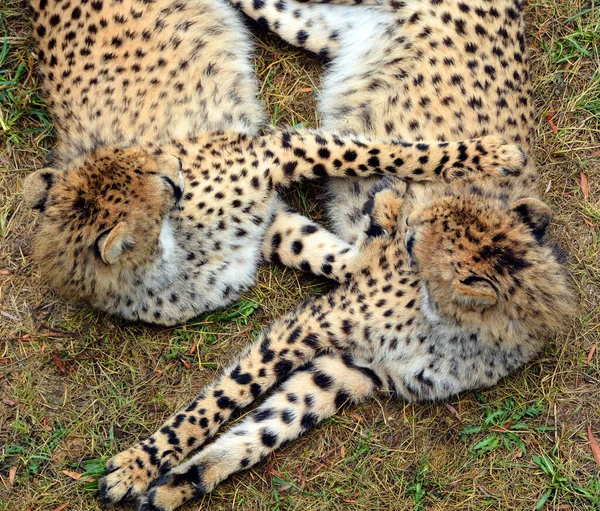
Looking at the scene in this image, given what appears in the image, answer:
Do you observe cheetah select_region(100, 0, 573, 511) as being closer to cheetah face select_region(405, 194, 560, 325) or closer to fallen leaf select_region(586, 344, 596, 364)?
cheetah face select_region(405, 194, 560, 325)

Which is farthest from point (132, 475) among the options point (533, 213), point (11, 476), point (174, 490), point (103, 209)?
point (533, 213)

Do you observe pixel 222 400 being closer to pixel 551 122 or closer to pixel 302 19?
pixel 302 19

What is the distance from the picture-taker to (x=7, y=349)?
4.49m

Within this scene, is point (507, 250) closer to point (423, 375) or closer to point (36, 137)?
point (423, 375)

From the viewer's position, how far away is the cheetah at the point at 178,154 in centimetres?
396

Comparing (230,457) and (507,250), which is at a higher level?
(507,250)

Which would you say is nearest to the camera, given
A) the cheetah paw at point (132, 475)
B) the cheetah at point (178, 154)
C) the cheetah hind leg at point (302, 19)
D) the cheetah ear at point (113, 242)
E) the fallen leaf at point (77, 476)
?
the cheetah ear at point (113, 242)

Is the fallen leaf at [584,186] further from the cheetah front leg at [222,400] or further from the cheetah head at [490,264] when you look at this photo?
the cheetah front leg at [222,400]

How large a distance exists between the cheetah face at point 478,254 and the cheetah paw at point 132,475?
5.84 feet

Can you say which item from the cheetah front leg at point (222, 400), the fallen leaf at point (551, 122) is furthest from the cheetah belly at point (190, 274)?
the fallen leaf at point (551, 122)

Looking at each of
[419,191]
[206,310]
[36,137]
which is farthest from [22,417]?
[419,191]

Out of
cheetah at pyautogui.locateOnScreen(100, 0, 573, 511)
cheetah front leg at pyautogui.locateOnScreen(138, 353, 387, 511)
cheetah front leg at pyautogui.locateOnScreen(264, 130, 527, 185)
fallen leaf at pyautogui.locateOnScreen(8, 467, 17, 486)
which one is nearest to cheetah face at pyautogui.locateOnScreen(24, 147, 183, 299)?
cheetah front leg at pyautogui.locateOnScreen(264, 130, 527, 185)

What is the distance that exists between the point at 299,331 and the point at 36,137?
82.5 inches

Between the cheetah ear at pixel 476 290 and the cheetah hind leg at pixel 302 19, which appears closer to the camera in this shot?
the cheetah ear at pixel 476 290
